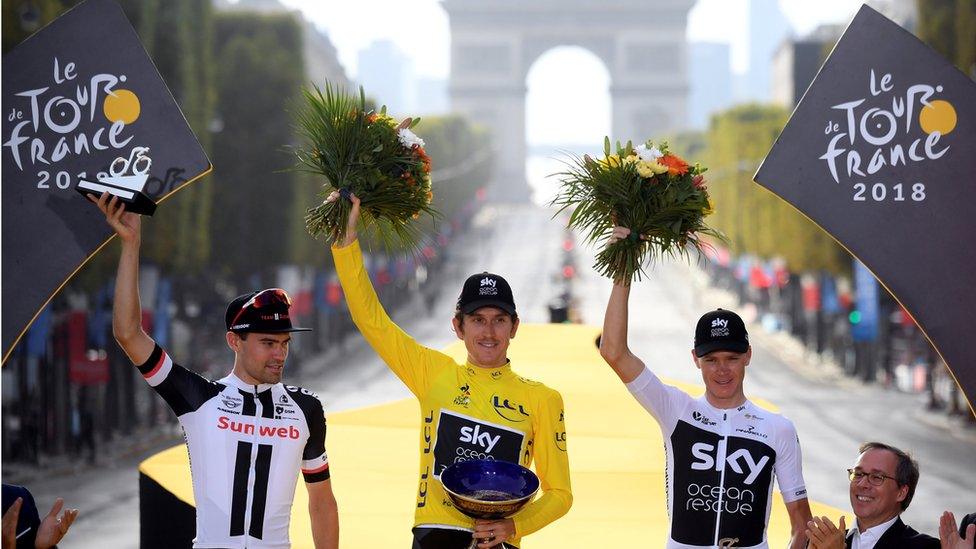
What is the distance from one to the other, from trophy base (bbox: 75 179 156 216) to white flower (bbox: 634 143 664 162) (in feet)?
7.43

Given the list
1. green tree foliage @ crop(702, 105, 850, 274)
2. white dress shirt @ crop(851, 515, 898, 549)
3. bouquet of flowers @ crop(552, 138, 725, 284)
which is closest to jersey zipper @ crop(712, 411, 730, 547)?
white dress shirt @ crop(851, 515, 898, 549)

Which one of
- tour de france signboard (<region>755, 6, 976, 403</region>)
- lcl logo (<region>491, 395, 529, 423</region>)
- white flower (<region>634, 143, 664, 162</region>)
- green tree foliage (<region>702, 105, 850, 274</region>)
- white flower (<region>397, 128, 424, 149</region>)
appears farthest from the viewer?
green tree foliage (<region>702, 105, 850, 274</region>)

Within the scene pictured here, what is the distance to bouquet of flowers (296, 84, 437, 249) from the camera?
725 cm

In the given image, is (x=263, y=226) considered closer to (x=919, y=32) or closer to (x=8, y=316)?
(x=919, y=32)

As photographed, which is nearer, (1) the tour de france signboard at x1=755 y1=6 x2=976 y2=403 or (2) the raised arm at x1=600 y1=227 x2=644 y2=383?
(2) the raised arm at x1=600 y1=227 x2=644 y2=383

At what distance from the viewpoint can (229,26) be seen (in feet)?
176

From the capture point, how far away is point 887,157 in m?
7.67

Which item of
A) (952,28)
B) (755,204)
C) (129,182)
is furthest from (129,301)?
(755,204)

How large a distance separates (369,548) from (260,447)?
5.38ft

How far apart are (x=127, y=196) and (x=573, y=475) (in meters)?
4.57

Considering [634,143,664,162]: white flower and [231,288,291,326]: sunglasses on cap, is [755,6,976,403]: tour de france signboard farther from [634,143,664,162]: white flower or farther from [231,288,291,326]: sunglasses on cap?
[231,288,291,326]: sunglasses on cap

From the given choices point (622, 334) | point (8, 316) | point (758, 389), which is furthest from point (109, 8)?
point (758, 389)

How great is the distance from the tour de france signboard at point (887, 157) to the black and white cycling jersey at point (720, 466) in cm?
121

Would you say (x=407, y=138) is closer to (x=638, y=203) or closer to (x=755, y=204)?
(x=638, y=203)
